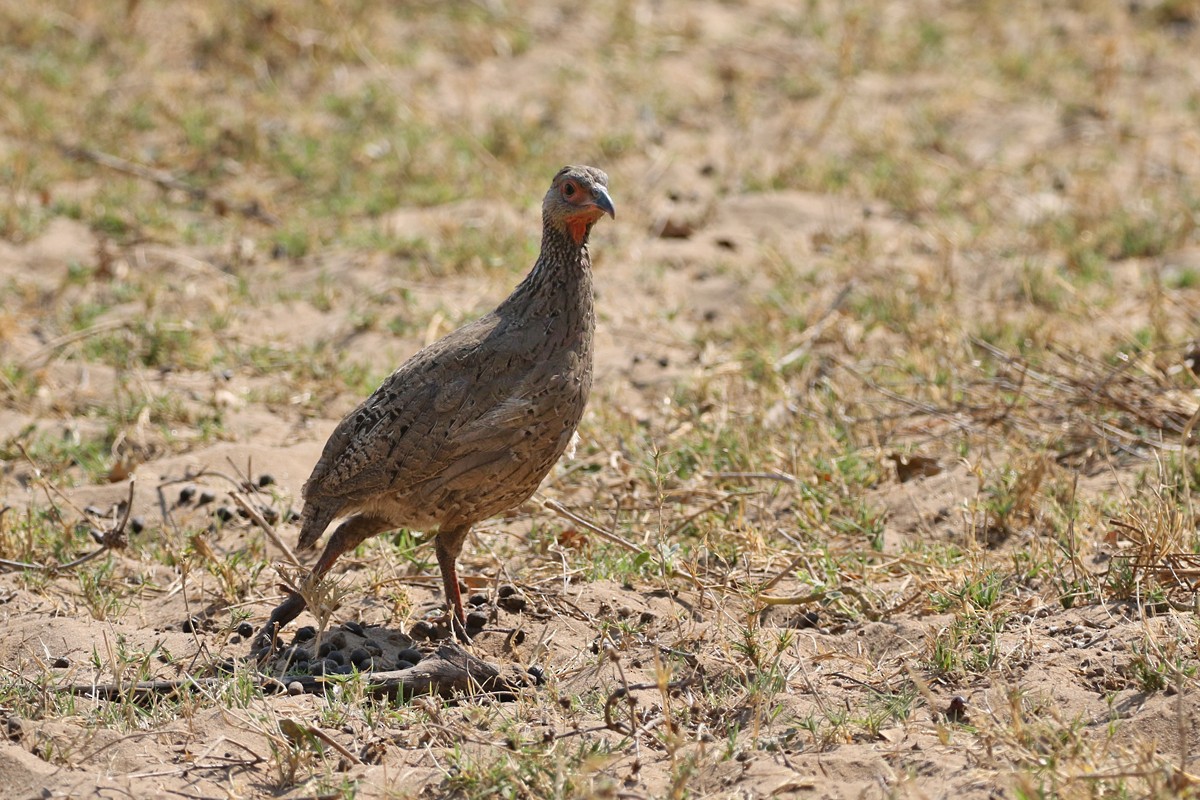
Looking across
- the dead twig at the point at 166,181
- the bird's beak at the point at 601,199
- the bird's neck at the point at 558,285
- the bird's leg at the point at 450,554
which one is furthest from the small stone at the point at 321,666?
the dead twig at the point at 166,181

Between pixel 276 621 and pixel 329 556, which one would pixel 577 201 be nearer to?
pixel 329 556

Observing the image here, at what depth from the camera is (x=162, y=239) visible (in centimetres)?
835

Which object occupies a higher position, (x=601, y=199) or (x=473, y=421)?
(x=601, y=199)

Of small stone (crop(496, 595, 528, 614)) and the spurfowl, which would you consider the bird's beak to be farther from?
small stone (crop(496, 595, 528, 614))

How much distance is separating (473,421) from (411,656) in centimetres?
84

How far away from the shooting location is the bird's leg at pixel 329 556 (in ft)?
16.5

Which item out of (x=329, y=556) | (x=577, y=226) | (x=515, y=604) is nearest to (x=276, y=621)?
(x=329, y=556)

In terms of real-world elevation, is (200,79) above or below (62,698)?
above

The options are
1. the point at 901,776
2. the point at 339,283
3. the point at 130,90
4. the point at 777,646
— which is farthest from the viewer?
the point at 130,90

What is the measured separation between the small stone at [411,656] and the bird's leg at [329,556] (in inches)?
16.5

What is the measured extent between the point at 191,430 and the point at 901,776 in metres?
3.96

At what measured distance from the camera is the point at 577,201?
5.10 meters

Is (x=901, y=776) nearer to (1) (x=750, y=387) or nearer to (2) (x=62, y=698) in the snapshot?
(2) (x=62, y=698)

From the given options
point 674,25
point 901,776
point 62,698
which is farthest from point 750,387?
point 674,25
